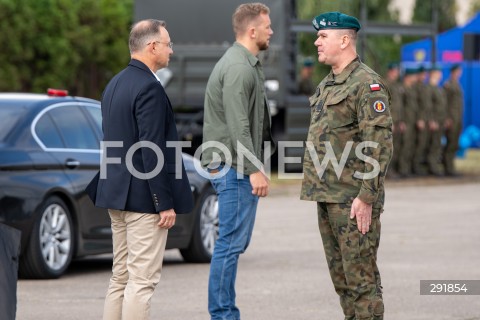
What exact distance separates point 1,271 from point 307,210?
39.1 ft

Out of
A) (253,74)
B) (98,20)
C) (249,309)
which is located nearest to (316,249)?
(249,309)

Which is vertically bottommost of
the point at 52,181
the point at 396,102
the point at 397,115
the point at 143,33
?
the point at 397,115

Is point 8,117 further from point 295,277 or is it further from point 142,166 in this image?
point 142,166

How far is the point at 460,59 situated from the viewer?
120 feet

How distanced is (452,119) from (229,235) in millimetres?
19208

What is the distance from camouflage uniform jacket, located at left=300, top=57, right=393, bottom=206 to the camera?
7.23 meters

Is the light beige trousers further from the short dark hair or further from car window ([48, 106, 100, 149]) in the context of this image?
car window ([48, 106, 100, 149])

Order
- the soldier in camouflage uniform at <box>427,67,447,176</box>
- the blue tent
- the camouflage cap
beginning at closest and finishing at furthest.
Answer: the camouflage cap
the soldier in camouflage uniform at <box>427,67,447,176</box>
the blue tent

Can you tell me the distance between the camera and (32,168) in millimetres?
11008

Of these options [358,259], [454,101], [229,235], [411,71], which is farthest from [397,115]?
[358,259]

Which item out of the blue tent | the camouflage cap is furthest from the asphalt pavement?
the blue tent

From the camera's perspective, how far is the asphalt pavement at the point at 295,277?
9.55m

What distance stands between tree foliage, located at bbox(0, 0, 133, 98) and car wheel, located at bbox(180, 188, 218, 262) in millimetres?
15644

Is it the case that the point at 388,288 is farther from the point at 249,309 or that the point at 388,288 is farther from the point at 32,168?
the point at 32,168
